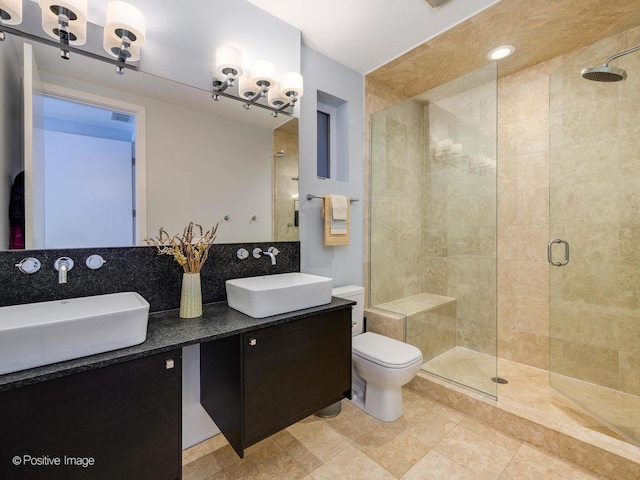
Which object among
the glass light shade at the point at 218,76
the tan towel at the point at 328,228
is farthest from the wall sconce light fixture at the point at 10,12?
the tan towel at the point at 328,228

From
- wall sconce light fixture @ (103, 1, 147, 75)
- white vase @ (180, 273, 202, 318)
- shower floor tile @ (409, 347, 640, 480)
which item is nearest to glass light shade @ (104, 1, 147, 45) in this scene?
wall sconce light fixture @ (103, 1, 147, 75)

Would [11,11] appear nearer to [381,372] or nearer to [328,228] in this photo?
[328,228]

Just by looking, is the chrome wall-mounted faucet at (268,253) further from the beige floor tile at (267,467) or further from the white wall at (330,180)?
the beige floor tile at (267,467)

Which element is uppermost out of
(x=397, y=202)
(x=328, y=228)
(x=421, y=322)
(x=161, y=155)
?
(x=161, y=155)

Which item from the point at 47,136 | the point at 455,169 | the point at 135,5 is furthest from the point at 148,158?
the point at 455,169

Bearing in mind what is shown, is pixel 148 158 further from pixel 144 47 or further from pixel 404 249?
pixel 404 249

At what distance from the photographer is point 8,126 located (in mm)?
1200

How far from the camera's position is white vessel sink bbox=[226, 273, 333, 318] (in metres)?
1.42

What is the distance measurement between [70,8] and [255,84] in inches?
33.7

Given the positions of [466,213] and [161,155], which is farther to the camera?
[466,213]

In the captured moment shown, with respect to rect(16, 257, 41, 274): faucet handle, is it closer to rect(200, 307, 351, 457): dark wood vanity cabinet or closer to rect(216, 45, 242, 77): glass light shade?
rect(200, 307, 351, 457): dark wood vanity cabinet

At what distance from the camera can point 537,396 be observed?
207cm

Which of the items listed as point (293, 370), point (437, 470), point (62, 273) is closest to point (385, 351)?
point (437, 470)

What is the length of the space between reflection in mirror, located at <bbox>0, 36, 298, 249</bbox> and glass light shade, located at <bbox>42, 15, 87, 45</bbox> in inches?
2.4
